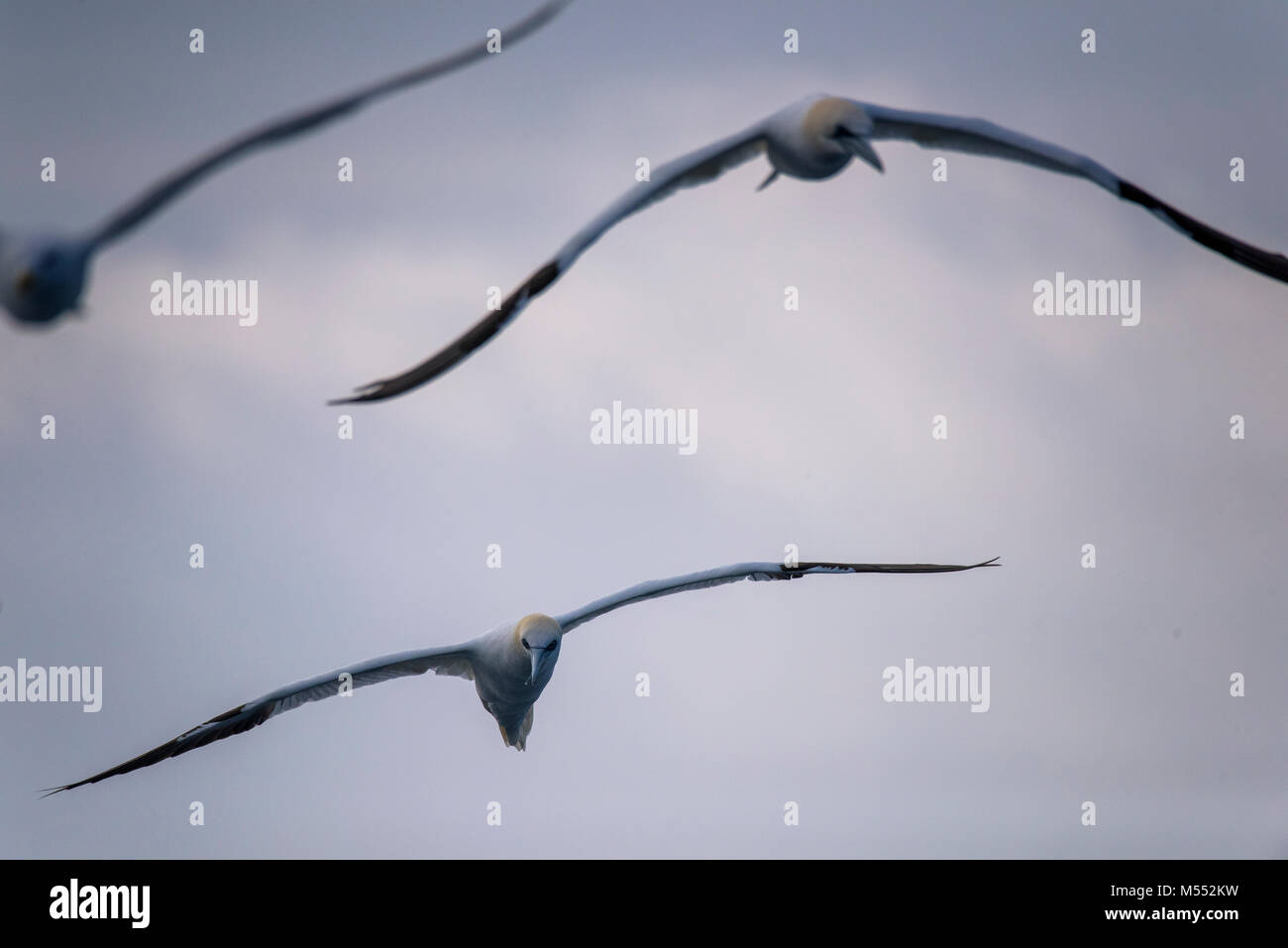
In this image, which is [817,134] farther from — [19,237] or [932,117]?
[19,237]

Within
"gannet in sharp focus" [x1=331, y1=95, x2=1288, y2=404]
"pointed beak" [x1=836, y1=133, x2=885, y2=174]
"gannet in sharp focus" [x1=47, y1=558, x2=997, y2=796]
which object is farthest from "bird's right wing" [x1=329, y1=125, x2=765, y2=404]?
"gannet in sharp focus" [x1=47, y1=558, x2=997, y2=796]

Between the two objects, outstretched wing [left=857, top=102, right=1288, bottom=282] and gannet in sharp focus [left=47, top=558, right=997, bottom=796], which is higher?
outstretched wing [left=857, top=102, right=1288, bottom=282]

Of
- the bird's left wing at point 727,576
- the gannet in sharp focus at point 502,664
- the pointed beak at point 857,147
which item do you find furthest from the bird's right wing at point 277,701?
the pointed beak at point 857,147

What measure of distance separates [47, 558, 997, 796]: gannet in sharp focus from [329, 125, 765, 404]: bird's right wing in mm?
2986

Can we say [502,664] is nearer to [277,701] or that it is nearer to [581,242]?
[277,701]

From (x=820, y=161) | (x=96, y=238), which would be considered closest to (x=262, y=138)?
(x=96, y=238)

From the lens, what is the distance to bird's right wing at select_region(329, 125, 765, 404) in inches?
353

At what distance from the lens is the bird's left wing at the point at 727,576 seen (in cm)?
1171

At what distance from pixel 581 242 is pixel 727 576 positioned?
343 centimetres

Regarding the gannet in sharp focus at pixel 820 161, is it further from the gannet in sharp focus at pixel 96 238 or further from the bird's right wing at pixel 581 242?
the gannet in sharp focus at pixel 96 238

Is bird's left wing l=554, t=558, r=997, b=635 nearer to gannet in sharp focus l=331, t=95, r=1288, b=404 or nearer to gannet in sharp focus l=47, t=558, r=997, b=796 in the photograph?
gannet in sharp focus l=47, t=558, r=997, b=796

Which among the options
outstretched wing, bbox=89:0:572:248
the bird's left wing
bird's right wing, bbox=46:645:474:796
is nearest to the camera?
outstretched wing, bbox=89:0:572:248

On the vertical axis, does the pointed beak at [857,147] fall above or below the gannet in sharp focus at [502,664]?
above

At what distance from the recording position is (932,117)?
1038 cm
